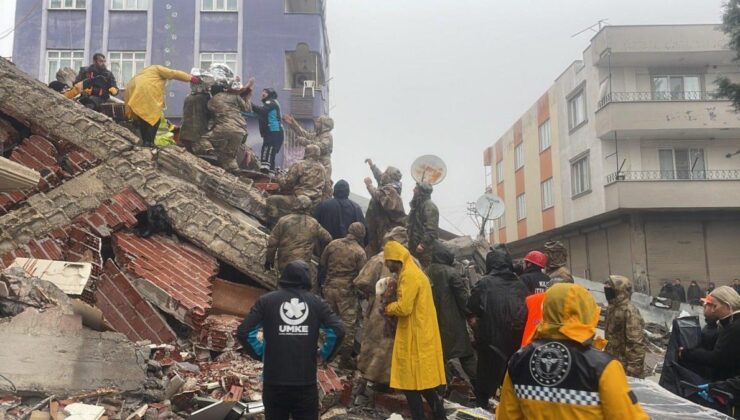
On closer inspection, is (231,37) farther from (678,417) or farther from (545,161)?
(678,417)

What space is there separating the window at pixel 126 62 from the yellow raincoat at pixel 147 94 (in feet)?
51.6

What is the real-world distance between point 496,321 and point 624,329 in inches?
50.7

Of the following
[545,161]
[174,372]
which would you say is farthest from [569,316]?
[545,161]

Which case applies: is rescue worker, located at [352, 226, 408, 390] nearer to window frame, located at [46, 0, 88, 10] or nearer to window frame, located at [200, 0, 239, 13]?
window frame, located at [200, 0, 239, 13]

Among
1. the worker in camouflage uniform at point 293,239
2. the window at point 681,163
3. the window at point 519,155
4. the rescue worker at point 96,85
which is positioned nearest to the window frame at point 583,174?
the window at point 681,163

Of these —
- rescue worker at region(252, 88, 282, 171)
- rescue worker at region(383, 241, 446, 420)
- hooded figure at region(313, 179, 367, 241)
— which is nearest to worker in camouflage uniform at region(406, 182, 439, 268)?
hooded figure at region(313, 179, 367, 241)

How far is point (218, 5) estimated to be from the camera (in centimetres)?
2384

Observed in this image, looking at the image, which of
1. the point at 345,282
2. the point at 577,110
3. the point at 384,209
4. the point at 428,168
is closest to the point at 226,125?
the point at 384,209

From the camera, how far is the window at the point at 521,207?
104ft

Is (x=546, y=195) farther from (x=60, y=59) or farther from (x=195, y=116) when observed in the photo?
(x=60, y=59)

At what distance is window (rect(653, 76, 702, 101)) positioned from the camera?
70.9 ft

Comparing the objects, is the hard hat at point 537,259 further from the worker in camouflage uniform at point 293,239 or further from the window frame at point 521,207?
the window frame at point 521,207

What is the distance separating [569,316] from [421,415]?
2861 millimetres

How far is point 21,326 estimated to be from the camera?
495 cm
